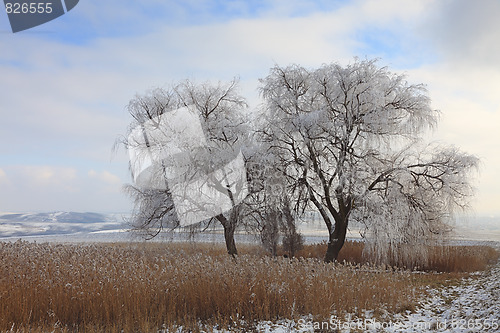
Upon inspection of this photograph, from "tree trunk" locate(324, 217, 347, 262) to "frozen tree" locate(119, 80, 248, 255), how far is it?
4160 millimetres

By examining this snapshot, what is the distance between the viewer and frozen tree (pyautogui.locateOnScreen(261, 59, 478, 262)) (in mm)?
14016

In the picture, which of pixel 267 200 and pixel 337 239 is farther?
pixel 337 239

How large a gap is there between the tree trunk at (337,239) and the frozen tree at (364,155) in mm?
41

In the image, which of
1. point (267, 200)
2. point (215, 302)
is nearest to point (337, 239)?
point (267, 200)

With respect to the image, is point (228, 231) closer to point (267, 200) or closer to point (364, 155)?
point (267, 200)

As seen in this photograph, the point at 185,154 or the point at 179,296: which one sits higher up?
the point at 185,154

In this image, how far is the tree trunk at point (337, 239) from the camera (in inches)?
610

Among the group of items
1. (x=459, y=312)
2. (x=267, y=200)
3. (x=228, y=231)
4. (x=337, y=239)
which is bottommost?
(x=459, y=312)

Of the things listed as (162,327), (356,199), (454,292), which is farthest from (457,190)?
(162,327)

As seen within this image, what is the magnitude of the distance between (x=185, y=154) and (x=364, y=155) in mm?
7110

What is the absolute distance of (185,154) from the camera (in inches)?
595

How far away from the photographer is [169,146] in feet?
50.5

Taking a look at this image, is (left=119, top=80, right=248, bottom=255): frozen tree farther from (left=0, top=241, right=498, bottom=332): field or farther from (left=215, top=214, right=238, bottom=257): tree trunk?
(left=0, top=241, right=498, bottom=332): field

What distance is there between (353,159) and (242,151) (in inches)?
172
